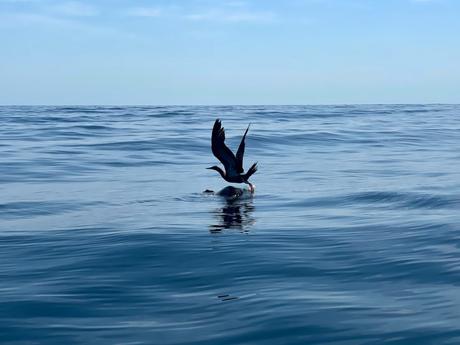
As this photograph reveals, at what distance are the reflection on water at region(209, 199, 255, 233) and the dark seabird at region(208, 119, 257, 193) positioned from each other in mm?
878

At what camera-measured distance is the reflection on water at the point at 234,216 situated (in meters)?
12.6

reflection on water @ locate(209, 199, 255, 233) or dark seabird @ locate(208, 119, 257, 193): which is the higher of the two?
dark seabird @ locate(208, 119, 257, 193)

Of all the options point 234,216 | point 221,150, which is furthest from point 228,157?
point 234,216

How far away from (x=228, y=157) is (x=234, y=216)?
8.93 feet

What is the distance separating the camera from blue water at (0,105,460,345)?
22.9ft

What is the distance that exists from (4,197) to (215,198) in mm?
4496

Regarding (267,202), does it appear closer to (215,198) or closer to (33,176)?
(215,198)

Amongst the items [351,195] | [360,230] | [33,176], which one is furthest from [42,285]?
[33,176]

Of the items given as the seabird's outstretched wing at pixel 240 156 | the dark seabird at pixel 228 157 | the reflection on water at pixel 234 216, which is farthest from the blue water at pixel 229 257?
the seabird's outstretched wing at pixel 240 156

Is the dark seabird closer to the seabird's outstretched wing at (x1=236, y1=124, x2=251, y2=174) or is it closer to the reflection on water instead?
the seabird's outstretched wing at (x1=236, y1=124, x2=251, y2=174)

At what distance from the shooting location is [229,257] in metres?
9.89

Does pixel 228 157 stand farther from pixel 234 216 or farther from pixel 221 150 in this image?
pixel 234 216

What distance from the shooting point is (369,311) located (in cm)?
722

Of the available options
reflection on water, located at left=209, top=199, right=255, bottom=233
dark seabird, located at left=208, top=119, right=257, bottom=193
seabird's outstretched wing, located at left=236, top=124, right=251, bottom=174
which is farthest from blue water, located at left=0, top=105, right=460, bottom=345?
seabird's outstretched wing, located at left=236, top=124, right=251, bottom=174
